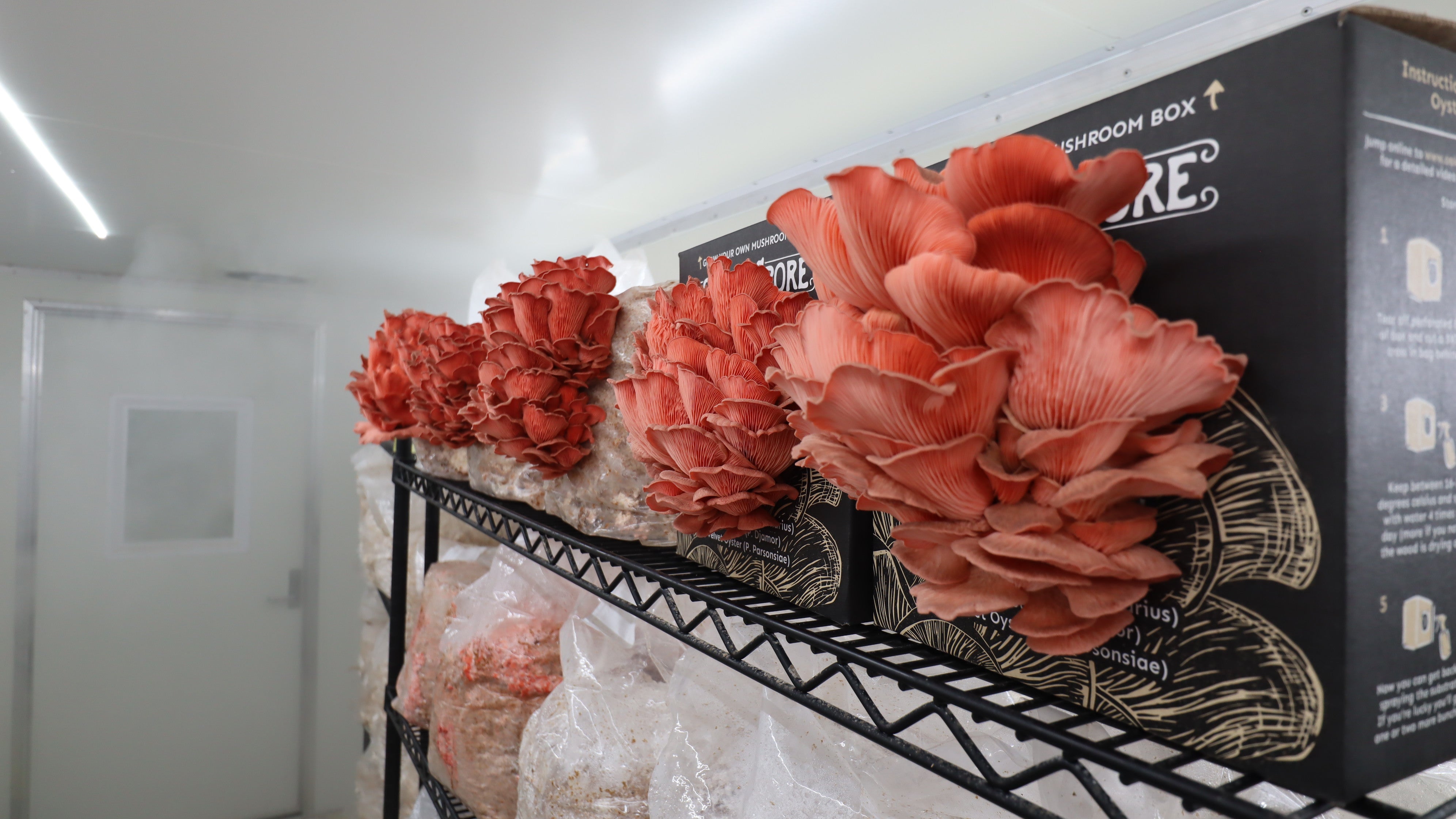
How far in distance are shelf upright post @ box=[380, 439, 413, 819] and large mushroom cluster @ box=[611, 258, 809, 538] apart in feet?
3.00

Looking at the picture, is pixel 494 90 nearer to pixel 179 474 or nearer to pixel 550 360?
pixel 550 360

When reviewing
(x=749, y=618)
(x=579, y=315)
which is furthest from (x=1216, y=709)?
(x=579, y=315)

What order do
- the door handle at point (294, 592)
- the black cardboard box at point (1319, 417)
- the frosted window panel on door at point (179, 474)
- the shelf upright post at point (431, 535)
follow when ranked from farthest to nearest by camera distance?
the door handle at point (294, 592) < the frosted window panel on door at point (179, 474) < the shelf upright post at point (431, 535) < the black cardboard box at point (1319, 417)

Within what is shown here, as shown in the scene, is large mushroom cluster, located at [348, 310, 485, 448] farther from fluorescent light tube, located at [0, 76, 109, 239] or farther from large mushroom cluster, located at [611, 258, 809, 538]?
fluorescent light tube, located at [0, 76, 109, 239]

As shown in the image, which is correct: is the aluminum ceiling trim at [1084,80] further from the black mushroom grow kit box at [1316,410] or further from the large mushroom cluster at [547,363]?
the large mushroom cluster at [547,363]

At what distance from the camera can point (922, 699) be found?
18.0 inches

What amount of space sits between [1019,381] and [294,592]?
3.27m

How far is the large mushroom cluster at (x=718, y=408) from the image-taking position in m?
0.39

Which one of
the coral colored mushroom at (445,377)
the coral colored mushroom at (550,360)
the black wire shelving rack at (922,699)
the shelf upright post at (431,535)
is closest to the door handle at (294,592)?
the shelf upright post at (431,535)

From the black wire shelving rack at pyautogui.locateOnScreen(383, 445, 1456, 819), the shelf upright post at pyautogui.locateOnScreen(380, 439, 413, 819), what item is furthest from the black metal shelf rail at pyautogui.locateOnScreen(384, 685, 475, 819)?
the black wire shelving rack at pyautogui.locateOnScreen(383, 445, 1456, 819)

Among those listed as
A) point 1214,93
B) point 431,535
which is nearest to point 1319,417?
point 1214,93

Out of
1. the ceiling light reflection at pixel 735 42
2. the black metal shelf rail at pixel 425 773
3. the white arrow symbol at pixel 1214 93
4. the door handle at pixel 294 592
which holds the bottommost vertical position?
the door handle at pixel 294 592

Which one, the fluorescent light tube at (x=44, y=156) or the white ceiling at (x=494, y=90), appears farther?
the fluorescent light tube at (x=44, y=156)

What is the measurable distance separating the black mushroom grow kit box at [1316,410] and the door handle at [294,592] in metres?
3.24
